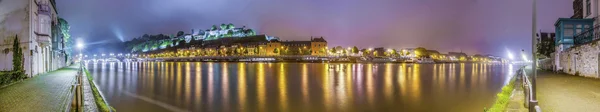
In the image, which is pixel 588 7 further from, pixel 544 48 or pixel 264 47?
pixel 264 47

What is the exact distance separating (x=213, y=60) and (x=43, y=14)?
12287 centimetres

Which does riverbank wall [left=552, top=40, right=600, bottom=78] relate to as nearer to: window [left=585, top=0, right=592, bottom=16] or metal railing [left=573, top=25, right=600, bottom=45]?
metal railing [left=573, top=25, right=600, bottom=45]

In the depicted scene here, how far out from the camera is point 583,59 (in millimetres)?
24000

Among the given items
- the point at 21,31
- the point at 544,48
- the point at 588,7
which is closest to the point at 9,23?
the point at 21,31

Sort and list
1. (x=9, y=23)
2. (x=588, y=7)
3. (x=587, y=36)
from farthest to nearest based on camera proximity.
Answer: (x=588, y=7)
(x=587, y=36)
(x=9, y=23)

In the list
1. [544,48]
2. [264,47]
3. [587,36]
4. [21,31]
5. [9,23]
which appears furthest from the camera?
[264,47]

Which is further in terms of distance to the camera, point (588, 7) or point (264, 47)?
point (264, 47)

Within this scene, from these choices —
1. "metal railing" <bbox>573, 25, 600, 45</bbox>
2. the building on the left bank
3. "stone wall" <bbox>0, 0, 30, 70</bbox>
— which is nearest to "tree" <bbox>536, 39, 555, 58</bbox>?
"metal railing" <bbox>573, 25, 600, 45</bbox>

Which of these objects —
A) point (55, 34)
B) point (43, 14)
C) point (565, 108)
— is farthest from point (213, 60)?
point (565, 108)

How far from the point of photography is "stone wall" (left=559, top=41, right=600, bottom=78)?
2145 cm

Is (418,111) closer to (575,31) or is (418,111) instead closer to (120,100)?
(120,100)

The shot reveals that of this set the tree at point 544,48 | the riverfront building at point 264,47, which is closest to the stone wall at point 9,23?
the tree at point 544,48

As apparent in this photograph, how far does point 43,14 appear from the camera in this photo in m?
29.9

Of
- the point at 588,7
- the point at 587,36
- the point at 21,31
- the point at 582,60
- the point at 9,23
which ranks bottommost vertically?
Result: the point at 582,60
